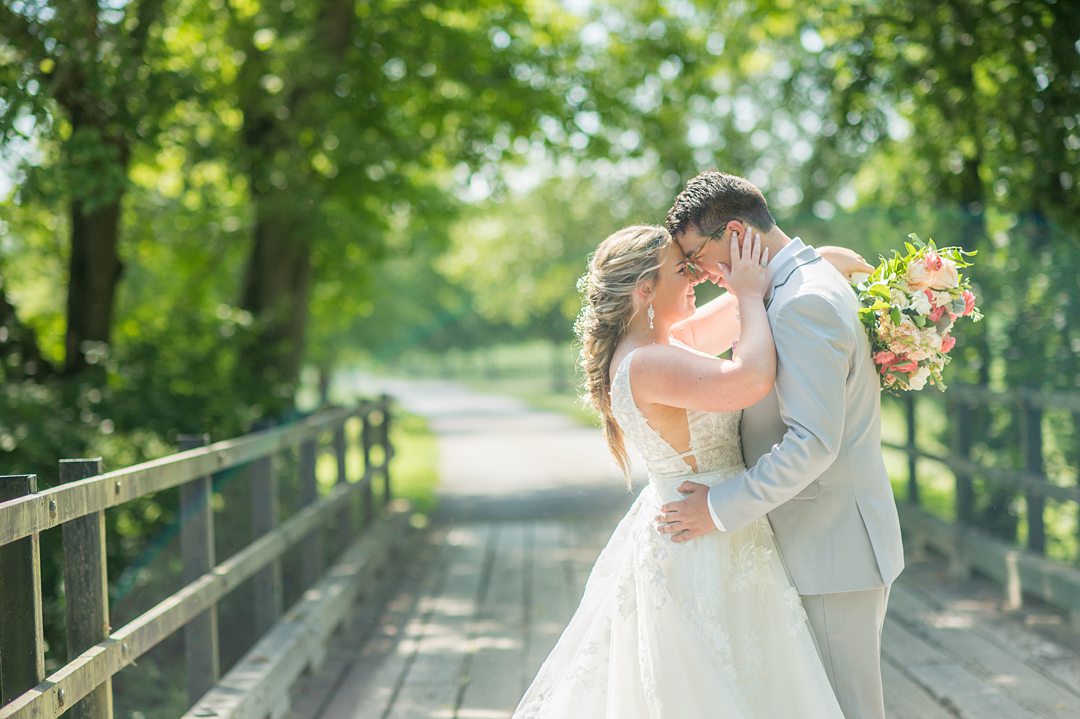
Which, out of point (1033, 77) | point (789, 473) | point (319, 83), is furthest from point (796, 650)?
point (319, 83)

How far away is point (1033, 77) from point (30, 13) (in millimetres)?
6326

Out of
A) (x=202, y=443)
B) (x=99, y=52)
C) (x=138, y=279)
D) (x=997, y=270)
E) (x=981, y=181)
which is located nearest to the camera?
(x=202, y=443)

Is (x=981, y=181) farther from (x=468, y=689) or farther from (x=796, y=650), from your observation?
(x=796, y=650)

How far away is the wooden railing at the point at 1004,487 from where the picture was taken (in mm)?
6727

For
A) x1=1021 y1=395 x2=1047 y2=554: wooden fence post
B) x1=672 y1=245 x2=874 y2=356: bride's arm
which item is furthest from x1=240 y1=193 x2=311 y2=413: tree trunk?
x1=672 y1=245 x2=874 y2=356: bride's arm

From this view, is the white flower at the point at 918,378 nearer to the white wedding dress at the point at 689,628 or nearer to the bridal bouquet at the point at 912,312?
the bridal bouquet at the point at 912,312

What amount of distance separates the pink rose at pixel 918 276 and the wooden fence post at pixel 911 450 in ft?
18.2

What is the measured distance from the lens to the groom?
3350 mm

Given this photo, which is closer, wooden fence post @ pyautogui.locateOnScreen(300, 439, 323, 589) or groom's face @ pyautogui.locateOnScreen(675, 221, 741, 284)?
groom's face @ pyautogui.locateOnScreen(675, 221, 741, 284)

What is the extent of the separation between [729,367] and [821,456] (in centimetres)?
35

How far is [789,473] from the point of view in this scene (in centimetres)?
335

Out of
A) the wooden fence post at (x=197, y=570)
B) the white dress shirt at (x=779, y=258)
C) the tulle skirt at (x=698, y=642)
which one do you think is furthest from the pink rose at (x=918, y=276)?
the wooden fence post at (x=197, y=570)

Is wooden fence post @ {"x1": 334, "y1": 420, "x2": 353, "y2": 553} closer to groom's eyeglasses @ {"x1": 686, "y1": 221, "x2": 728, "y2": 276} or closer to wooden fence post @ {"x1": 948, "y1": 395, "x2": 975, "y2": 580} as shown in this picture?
wooden fence post @ {"x1": 948, "y1": 395, "x2": 975, "y2": 580}

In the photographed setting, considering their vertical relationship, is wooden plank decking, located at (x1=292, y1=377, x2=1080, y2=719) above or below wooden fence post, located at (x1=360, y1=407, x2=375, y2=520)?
below
